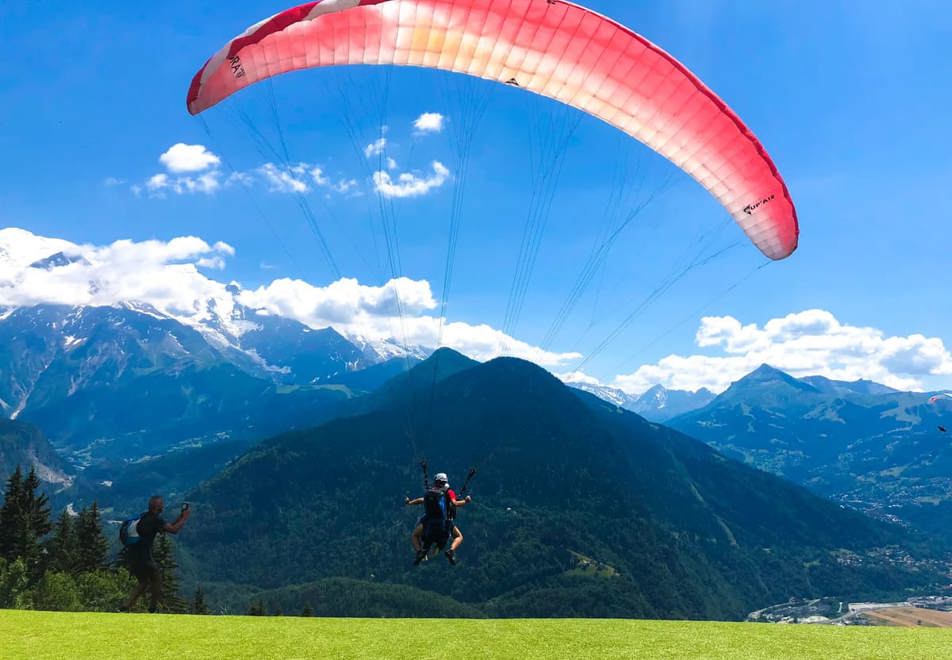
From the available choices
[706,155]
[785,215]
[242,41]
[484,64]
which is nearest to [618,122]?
[706,155]

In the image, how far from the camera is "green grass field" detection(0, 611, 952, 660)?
29.3ft

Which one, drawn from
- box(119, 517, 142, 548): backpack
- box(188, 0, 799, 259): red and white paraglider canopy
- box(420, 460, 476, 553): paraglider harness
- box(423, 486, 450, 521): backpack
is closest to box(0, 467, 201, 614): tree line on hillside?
box(119, 517, 142, 548): backpack

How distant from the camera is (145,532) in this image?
35.1 feet

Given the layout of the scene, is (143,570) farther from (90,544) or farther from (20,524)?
(90,544)

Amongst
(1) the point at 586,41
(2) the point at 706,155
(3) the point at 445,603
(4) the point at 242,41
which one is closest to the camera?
(4) the point at 242,41

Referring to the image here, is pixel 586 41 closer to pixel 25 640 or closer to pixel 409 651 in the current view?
pixel 409 651

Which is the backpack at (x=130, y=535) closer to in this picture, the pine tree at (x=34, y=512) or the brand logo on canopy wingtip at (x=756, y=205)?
the brand logo on canopy wingtip at (x=756, y=205)

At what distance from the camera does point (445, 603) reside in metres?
188

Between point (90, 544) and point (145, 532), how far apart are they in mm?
43285

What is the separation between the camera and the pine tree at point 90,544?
44969 mm

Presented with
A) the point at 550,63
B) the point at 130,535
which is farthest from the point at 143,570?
the point at 550,63

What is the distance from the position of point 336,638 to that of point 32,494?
44.5 m

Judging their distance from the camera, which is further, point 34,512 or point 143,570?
point 34,512

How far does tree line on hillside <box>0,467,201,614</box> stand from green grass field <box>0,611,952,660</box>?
1300 inches
